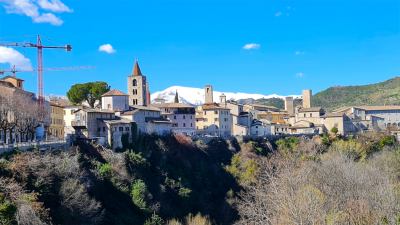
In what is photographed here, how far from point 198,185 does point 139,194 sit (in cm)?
1776

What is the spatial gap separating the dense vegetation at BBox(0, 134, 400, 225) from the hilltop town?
3.54 metres

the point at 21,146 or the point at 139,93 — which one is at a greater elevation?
the point at 139,93

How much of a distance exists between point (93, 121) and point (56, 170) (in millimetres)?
22179

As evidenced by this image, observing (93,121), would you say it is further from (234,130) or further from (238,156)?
(234,130)

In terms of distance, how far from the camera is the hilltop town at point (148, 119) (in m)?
68.9

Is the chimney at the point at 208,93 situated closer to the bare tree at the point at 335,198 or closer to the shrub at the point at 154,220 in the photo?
the bare tree at the point at 335,198

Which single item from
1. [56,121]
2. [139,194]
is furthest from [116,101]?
[139,194]

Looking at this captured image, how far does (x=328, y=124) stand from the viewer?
121 m

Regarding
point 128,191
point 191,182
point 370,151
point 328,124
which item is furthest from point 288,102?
point 128,191

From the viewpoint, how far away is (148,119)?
84.4m

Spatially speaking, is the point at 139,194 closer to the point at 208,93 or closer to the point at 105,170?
the point at 105,170

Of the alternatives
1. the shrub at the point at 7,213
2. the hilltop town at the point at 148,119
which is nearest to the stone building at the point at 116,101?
the hilltop town at the point at 148,119

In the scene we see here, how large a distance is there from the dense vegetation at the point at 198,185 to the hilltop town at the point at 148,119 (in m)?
3.54

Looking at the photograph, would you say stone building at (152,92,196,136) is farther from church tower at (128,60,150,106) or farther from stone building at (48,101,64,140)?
stone building at (48,101,64,140)
